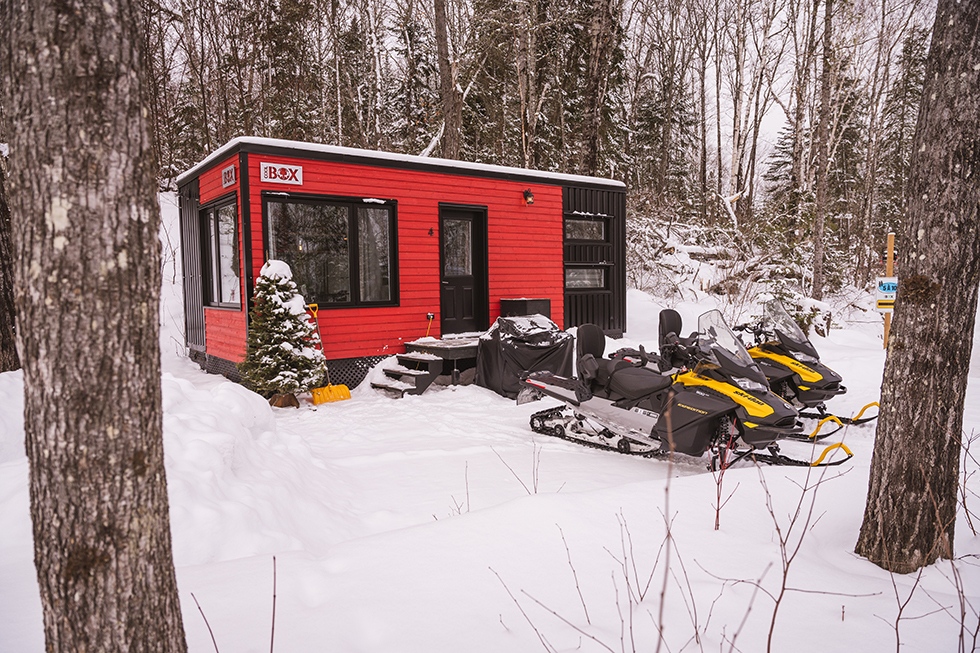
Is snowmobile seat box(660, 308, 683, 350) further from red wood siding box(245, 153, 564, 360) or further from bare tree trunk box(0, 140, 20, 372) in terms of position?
bare tree trunk box(0, 140, 20, 372)

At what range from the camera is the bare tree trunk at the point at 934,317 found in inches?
89.7

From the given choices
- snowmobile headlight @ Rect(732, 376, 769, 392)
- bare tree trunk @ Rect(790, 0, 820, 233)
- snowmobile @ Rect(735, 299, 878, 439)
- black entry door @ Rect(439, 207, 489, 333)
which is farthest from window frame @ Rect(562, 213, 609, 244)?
snowmobile headlight @ Rect(732, 376, 769, 392)

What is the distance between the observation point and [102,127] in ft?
3.88

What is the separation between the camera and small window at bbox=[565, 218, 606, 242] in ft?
33.1

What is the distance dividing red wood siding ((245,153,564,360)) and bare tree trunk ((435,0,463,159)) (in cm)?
409

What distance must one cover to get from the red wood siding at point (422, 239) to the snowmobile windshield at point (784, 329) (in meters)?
4.12

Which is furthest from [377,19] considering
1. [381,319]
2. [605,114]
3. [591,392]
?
[591,392]

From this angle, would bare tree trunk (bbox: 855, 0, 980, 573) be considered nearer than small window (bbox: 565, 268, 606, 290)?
Yes

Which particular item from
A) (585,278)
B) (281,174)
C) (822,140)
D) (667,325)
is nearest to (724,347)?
(667,325)

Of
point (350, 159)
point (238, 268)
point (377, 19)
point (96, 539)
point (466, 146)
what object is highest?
point (377, 19)

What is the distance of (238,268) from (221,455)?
4.55 meters

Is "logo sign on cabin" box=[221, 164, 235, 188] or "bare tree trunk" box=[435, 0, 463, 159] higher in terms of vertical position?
"bare tree trunk" box=[435, 0, 463, 159]

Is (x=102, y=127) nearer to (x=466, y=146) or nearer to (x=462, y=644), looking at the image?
(x=462, y=644)

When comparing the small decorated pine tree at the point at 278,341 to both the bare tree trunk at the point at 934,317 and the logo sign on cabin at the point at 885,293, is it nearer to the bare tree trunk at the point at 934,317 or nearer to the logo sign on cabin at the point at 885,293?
the bare tree trunk at the point at 934,317
